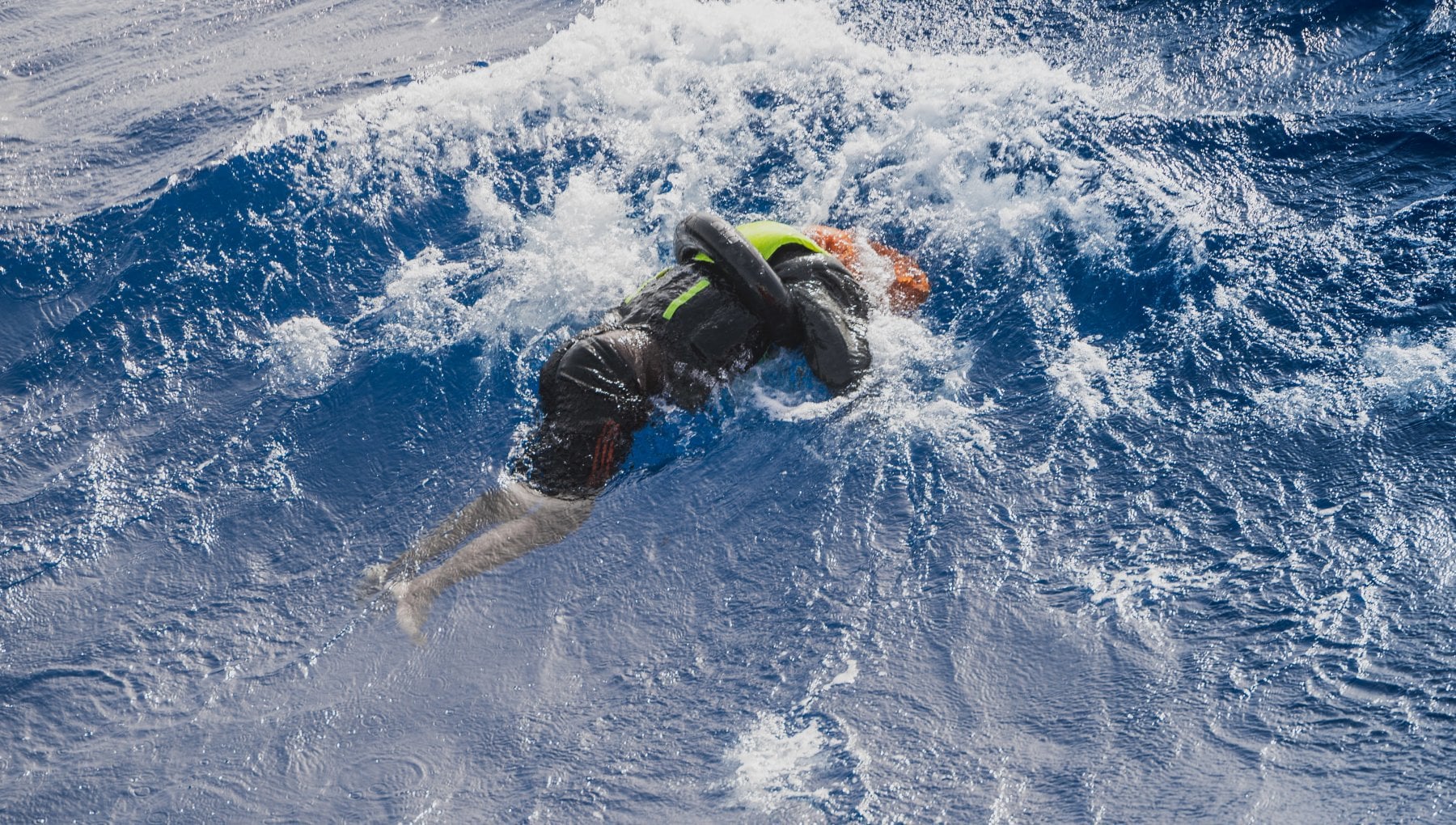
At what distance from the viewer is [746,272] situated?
22.0ft

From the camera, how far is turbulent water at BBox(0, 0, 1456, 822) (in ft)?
17.1

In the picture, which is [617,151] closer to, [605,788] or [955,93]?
[955,93]

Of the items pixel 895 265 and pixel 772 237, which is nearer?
pixel 772 237

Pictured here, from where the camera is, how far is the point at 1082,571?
5.71m

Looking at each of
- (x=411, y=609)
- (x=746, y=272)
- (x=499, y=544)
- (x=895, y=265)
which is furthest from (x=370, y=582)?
(x=895, y=265)

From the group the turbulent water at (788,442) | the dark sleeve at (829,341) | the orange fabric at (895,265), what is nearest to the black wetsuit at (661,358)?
the dark sleeve at (829,341)

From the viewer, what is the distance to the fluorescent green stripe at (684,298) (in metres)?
6.90

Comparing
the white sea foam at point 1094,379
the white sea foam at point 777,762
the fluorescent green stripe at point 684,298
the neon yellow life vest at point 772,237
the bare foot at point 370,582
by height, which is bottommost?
the white sea foam at point 777,762

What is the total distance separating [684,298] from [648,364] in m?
0.48

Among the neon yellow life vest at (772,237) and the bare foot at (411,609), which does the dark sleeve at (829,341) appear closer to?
the neon yellow life vest at (772,237)

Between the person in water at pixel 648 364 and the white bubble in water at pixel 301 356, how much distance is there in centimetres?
192

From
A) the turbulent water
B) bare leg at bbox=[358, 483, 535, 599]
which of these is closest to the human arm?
the turbulent water

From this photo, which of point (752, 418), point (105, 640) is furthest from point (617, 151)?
point (105, 640)

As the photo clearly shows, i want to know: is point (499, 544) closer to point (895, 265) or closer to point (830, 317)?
point (830, 317)
